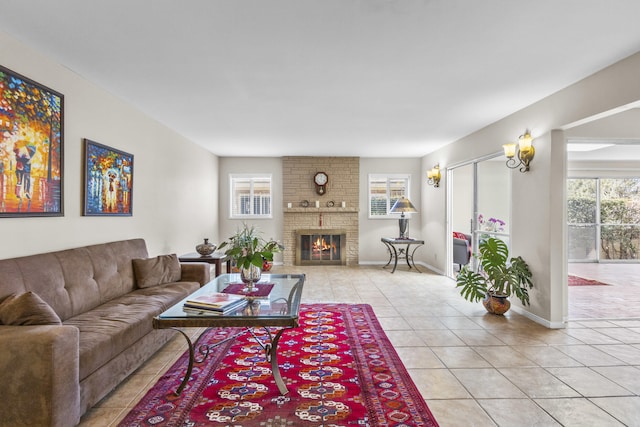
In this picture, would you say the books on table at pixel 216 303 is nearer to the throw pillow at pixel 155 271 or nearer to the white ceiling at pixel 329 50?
the throw pillow at pixel 155 271

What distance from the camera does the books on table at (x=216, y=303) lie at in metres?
2.23

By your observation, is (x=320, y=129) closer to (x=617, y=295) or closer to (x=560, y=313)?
(x=560, y=313)

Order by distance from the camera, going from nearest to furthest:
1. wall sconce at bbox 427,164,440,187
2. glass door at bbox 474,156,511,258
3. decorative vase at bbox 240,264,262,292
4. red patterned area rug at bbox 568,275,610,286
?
decorative vase at bbox 240,264,262,292, glass door at bbox 474,156,511,258, red patterned area rug at bbox 568,275,610,286, wall sconce at bbox 427,164,440,187

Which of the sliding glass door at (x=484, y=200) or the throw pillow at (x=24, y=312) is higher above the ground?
the sliding glass door at (x=484, y=200)

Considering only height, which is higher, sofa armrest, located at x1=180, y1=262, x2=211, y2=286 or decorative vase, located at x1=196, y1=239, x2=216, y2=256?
decorative vase, located at x1=196, y1=239, x2=216, y2=256

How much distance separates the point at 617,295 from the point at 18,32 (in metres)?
A: 7.25

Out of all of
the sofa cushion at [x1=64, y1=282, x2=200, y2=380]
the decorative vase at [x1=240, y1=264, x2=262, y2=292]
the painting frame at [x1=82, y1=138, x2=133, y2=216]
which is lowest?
the sofa cushion at [x1=64, y1=282, x2=200, y2=380]

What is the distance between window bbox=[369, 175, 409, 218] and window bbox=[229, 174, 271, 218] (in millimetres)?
2319

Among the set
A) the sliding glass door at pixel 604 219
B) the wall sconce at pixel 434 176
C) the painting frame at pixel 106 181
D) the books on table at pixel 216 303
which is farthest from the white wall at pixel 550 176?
the sliding glass door at pixel 604 219

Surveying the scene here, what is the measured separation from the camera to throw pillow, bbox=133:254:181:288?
11.7 ft

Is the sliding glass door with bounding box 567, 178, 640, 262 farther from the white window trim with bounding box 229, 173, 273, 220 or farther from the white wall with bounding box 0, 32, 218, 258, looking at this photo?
the white wall with bounding box 0, 32, 218, 258

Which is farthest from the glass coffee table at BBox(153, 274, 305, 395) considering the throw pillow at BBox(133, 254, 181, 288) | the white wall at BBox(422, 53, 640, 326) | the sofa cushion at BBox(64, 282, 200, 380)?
the white wall at BBox(422, 53, 640, 326)

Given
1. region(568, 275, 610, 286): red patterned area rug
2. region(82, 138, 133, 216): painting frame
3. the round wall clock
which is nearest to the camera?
region(82, 138, 133, 216): painting frame

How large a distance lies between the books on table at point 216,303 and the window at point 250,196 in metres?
5.38
